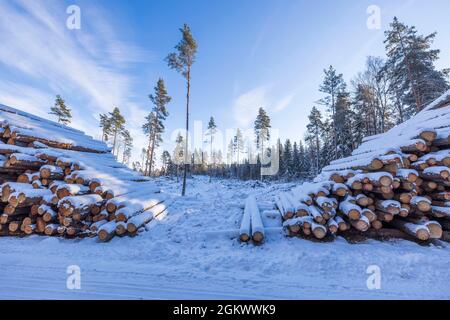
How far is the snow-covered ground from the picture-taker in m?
2.77

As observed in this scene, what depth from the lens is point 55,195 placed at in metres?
5.27

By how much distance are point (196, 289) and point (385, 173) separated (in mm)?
5010

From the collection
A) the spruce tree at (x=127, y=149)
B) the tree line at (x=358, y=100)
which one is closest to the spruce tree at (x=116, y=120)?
the tree line at (x=358, y=100)

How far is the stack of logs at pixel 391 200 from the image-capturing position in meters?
4.45

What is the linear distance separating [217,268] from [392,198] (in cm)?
470

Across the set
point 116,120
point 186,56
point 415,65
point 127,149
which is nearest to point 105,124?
point 116,120

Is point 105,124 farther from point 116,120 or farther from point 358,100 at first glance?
point 358,100

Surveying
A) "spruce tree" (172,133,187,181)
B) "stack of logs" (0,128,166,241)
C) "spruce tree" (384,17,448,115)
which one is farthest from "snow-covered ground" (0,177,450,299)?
"spruce tree" (172,133,187,181)

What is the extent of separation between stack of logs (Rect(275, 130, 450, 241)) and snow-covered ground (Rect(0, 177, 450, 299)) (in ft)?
1.37

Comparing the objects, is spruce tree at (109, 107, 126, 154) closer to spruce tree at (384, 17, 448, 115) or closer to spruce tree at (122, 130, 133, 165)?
spruce tree at (122, 130, 133, 165)

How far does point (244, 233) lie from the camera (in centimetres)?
478
